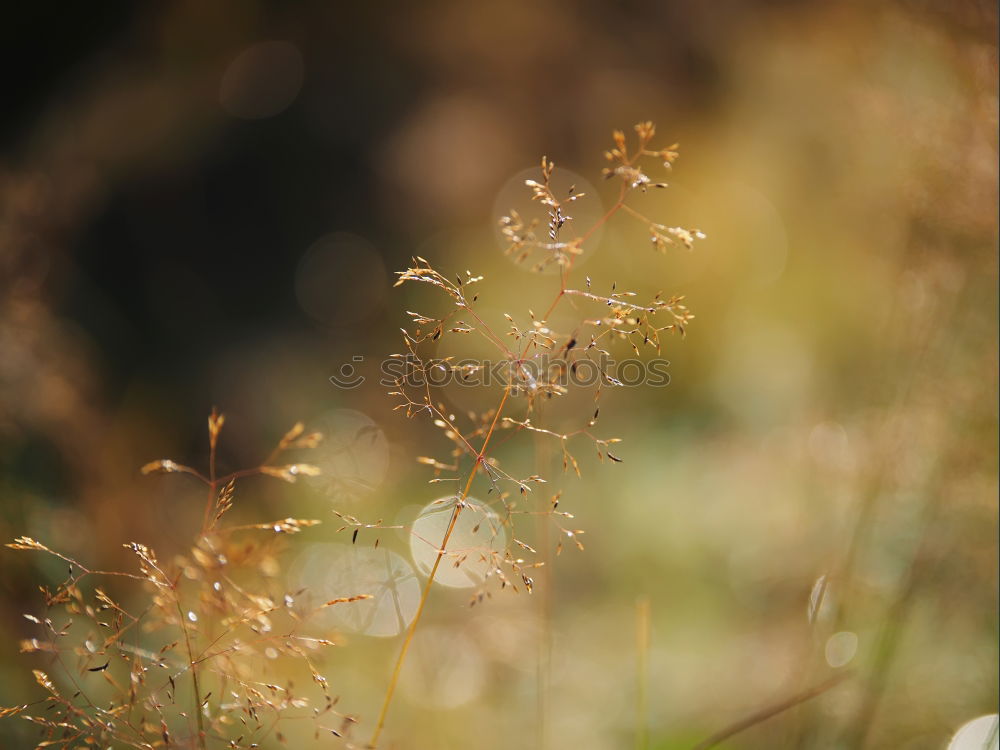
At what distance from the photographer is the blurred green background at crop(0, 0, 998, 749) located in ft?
2.30

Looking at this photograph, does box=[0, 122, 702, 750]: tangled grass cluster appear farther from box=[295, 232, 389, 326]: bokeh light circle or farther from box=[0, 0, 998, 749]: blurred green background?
box=[295, 232, 389, 326]: bokeh light circle

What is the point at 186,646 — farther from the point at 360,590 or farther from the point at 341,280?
the point at 341,280

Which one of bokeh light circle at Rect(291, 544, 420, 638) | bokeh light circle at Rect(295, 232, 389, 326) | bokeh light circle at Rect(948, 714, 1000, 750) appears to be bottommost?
bokeh light circle at Rect(291, 544, 420, 638)

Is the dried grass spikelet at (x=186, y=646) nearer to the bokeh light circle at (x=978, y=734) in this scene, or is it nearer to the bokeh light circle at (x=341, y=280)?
the bokeh light circle at (x=978, y=734)

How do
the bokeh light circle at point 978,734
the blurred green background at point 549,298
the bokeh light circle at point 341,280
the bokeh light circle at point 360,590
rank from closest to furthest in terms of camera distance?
the bokeh light circle at point 978,734 < the blurred green background at point 549,298 < the bokeh light circle at point 360,590 < the bokeh light circle at point 341,280

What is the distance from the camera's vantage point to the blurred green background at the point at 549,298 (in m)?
0.70

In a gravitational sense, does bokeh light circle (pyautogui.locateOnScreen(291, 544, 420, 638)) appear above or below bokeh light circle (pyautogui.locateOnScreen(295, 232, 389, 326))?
below

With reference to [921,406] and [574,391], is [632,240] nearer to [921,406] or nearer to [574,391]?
[574,391]

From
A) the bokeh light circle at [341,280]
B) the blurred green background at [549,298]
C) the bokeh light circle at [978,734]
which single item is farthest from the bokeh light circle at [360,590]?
the bokeh light circle at [341,280]

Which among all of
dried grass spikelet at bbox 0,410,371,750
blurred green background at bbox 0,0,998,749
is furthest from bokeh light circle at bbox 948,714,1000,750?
dried grass spikelet at bbox 0,410,371,750

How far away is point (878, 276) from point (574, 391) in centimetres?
61

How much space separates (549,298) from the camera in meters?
1.74

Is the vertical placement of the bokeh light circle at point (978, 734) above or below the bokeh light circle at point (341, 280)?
above

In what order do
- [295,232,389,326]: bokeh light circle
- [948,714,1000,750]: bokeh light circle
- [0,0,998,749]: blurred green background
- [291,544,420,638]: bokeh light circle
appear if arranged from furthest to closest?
[295,232,389,326]: bokeh light circle → [291,544,420,638]: bokeh light circle → [0,0,998,749]: blurred green background → [948,714,1000,750]: bokeh light circle
